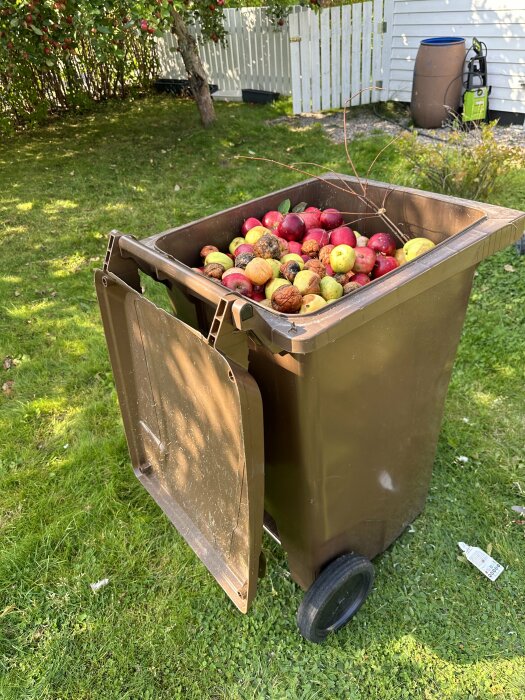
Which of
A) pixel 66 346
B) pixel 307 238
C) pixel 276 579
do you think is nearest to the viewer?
pixel 307 238

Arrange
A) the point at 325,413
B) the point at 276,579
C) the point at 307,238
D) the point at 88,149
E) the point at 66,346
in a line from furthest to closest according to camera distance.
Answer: the point at 88,149
the point at 66,346
the point at 276,579
the point at 307,238
the point at 325,413

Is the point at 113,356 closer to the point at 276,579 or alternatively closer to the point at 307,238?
the point at 307,238

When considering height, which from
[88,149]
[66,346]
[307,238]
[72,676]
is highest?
[307,238]

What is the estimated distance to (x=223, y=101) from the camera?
10016 mm

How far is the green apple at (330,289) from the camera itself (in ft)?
5.18

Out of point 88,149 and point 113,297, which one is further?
point 88,149

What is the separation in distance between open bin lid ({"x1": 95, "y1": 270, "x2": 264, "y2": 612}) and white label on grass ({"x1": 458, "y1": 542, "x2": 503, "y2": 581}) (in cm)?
109

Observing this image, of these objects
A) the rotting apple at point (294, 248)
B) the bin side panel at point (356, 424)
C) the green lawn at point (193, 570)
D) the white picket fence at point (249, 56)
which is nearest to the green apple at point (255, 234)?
the rotting apple at point (294, 248)

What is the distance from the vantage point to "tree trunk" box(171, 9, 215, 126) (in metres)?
6.54

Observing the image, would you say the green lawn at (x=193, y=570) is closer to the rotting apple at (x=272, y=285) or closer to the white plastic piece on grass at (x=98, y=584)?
the white plastic piece on grass at (x=98, y=584)

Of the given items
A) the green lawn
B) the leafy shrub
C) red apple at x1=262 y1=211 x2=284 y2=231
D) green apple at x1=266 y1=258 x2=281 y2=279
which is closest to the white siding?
the leafy shrub

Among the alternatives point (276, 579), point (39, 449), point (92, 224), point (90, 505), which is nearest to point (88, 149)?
point (92, 224)

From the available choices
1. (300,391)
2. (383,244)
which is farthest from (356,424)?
(383,244)

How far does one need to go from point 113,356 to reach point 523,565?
197 centimetres
